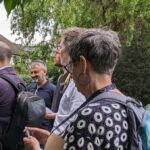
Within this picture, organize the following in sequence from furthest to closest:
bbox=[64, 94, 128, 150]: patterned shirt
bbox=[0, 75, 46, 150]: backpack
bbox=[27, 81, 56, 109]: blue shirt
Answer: bbox=[27, 81, 56, 109]: blue shirt < bbox=[0, 75, 46, 150]: backpack < bbox=[64, 94, 128, 150]: patterned shirt

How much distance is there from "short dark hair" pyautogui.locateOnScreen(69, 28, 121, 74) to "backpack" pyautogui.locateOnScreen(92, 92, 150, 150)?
0.49 ft

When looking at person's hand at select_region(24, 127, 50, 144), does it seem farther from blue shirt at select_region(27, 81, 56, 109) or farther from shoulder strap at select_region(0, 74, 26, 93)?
blue shirt at select_region(27, 81, 56, 109)

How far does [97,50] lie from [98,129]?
415mm

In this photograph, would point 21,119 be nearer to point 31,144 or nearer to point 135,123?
point 31,144

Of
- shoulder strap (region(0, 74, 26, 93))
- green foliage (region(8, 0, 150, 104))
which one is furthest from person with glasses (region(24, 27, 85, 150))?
green foliage (region(8, 0, 150, 104))

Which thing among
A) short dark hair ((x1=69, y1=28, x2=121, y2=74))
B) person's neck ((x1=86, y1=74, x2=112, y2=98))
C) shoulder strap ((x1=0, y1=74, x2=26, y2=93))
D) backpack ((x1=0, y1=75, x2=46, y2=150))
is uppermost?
short dark hair ((x1=69, y1=28, x2=121, y2=74))

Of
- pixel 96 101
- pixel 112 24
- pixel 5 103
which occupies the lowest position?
pixel 112 24

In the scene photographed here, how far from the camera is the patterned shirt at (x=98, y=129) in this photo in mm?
Answer: 2383

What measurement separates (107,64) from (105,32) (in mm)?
190

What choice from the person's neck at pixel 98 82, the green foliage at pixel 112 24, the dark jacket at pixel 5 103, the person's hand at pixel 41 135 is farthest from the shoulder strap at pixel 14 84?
the green foliage at pixel 112 24

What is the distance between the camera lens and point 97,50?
2588mm

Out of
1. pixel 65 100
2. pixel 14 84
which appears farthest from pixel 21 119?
pixel 65 100

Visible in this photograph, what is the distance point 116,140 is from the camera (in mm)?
2424

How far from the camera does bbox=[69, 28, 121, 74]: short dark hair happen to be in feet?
8.48
